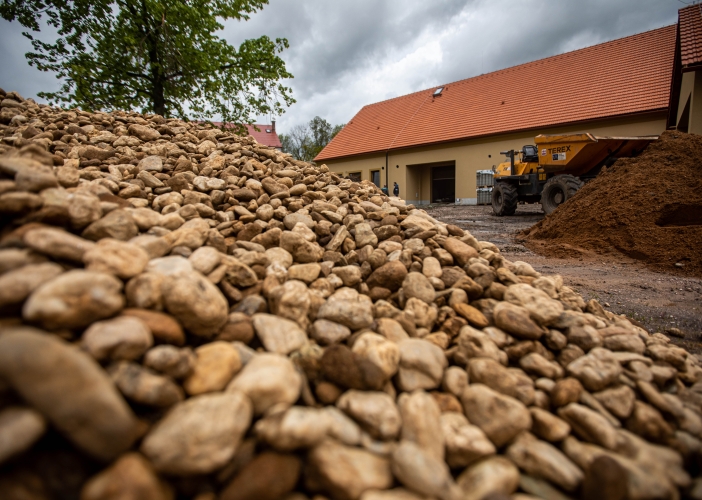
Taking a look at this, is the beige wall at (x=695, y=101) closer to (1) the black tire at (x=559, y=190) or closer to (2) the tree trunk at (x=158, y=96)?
(1) the black tire at (x=559, y=190)

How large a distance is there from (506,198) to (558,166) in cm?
155

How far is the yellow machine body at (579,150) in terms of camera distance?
8.48m

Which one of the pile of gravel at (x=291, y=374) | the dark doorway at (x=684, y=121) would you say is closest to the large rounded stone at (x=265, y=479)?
the pile of gravel at (x=291, y=374)

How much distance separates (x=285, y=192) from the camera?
289cm

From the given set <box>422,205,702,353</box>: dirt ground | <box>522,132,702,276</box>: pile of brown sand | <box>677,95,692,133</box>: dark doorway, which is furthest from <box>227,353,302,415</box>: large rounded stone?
<box>677,95,692,133</box>: dark doorway

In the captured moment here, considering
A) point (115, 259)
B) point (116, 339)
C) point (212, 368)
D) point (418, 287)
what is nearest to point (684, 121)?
point (418, 287)

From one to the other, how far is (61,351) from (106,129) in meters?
3.78

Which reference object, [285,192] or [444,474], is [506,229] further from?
[444,474]

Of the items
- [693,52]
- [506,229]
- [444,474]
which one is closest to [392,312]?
[444,474]

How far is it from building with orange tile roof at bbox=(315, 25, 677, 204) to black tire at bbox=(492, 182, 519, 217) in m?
6.09

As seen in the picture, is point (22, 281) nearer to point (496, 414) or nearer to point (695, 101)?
point (496, 414)

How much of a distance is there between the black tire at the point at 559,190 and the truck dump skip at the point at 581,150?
2.49 ft

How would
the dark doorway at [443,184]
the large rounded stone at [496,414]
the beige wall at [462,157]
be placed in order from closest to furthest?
the large rounded stone at [496,414] < the beige wall at [462,157] < the dark doorway at [443,184]

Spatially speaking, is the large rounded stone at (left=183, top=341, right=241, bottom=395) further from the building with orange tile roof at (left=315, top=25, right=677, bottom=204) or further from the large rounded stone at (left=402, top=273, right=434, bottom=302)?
the building with orange tile roof at (left=315, top=25, right=677, bottom=204)
